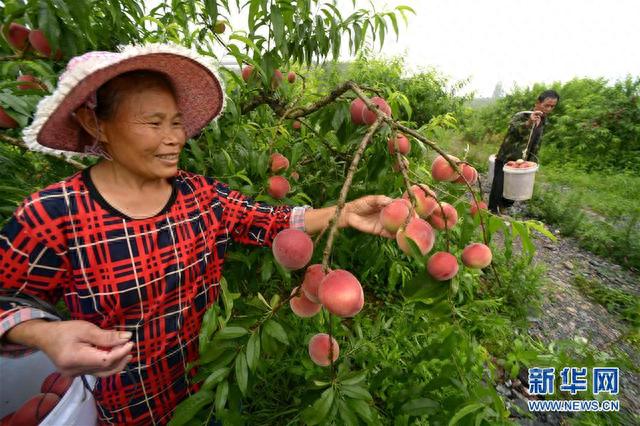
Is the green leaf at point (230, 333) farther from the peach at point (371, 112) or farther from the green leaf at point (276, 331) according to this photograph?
the peach at point (371, 112)

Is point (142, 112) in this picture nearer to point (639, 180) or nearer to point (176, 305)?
point (176, 305)

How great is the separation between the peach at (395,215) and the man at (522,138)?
13.1 feet

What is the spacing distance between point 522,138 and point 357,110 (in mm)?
3819

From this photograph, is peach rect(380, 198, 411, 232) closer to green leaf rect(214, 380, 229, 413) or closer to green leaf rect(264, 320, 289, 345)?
green leaf rect(264, 320, 289, 345)

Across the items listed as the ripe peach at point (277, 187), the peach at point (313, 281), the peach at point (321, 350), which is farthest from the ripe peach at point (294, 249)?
the ripe peach at point (277, 187)

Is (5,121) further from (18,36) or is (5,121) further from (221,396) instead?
(221,396)

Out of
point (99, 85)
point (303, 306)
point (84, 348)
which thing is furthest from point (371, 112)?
point (84, 348)

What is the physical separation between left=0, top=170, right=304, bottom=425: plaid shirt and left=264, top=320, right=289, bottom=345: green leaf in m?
0.27

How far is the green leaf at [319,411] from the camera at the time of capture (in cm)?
75

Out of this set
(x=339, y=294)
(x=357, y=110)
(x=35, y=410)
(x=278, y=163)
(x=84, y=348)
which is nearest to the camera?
(x=84, y=348)

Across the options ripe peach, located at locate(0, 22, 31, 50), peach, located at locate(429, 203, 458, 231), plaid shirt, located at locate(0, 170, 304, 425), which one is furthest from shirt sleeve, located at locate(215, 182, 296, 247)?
ripe peach, located at locate(0, 22, 31, 50)

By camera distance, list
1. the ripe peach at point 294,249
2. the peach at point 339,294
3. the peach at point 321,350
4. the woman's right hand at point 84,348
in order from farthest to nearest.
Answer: the peach at point 321,350
the ripe peach at point 294,249
the peach at point 339,294
the woman's right hand at point 84,348

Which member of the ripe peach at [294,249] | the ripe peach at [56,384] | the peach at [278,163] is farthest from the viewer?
the peach at [278,163]

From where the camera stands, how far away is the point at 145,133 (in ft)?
2.52
